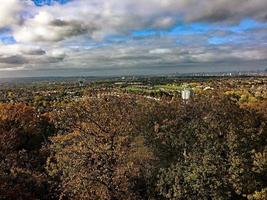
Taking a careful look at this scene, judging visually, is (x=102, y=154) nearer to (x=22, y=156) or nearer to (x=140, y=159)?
(x=140, y=159)

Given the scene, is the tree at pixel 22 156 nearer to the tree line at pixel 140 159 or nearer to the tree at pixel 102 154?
the tree line at pixel 140 159

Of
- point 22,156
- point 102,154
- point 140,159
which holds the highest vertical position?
point 102,154

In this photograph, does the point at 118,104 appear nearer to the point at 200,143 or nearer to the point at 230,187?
the point at 200,143

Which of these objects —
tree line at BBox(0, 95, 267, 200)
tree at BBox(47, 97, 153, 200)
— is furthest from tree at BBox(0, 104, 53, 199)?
tree at BBox(47, 97, 153, 200)

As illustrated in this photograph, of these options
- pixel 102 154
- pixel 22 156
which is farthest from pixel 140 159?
pixel 22 156

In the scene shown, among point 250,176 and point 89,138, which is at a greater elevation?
point 89,138

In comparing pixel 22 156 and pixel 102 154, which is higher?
pixel 102 154

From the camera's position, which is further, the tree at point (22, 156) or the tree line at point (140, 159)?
the tree at point (22, 156)

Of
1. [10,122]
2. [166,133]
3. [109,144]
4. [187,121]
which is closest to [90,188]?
[109,144]

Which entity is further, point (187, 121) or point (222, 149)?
point (187, 121)

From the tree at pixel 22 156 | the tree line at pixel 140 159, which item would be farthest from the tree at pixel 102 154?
the tree at pixel 22 156

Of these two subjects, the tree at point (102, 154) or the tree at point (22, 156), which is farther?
→ the tree at point (22, 156)
